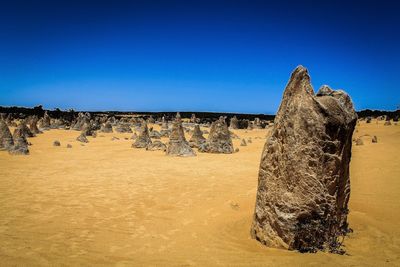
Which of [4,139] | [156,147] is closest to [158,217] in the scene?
[156,147]

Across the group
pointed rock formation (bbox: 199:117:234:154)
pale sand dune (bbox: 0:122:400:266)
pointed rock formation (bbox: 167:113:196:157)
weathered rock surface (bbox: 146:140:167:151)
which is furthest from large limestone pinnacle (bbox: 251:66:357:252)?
weathered rock surface (bbox: 146:140:167:151)

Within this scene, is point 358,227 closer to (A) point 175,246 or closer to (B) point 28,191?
(A) point 175,246

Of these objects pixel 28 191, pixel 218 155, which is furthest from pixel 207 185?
pixel 218 155

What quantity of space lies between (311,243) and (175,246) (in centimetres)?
198

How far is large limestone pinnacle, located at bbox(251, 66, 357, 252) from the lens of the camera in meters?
4.51

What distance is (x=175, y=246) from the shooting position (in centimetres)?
505

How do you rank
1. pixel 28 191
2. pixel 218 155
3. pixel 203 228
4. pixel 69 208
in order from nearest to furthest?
pixel 203 228
pixel 69 208
pixel 28 191
pixel 218 155

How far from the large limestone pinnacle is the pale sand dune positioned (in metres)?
0.29

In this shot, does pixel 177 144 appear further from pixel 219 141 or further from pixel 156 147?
pixel 156 147

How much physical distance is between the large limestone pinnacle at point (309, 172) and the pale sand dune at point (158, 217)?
29 cm

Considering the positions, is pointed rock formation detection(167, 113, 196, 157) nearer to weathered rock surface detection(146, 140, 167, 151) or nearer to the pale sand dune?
weathered rock surface detection(146, 140, 167, 151)

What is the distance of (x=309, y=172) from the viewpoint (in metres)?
4.52

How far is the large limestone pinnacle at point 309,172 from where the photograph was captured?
14.8ft

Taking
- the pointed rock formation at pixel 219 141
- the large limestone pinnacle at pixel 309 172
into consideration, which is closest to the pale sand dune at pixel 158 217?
the large limestone pinnacle at pixel 309 172
